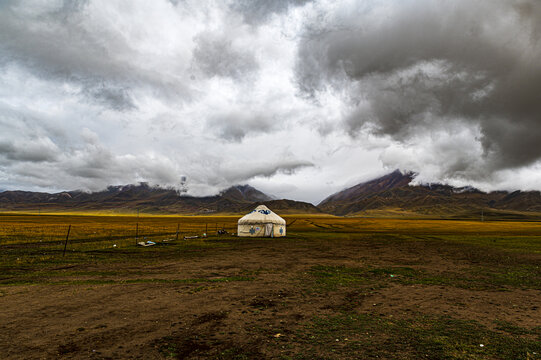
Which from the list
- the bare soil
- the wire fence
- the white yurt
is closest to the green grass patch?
the bare soil

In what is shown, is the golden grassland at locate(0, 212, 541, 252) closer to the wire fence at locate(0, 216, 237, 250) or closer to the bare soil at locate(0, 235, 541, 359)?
the wire fence at locate(0, 216, 237, 250)

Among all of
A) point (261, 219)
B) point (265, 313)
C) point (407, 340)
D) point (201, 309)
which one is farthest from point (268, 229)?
point (407, 340)

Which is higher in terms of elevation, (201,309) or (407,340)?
(407,340)

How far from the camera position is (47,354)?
589 centimetres

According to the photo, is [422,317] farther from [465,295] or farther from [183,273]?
[183,273]

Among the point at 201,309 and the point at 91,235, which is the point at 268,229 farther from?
the point at 201,309


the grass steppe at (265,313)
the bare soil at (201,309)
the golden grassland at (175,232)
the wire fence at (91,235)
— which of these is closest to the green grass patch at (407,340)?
the grass steppe at (265,313)

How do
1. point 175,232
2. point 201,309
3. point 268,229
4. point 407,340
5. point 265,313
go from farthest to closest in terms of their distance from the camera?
point 175,232
point 268,229
point 201,309
point 265,313
point 407,340

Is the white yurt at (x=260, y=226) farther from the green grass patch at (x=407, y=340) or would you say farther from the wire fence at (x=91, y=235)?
the green grass patch at (x=407, y=340)

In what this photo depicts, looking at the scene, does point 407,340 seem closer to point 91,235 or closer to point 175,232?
point 91,235

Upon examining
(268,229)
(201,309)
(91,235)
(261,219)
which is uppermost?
(261,219)

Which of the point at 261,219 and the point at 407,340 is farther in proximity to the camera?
the point at 261,219

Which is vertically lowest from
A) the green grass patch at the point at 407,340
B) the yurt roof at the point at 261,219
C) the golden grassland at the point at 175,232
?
the golden grassland at the point at 175,232

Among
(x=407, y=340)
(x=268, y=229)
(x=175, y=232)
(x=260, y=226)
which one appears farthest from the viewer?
(x=175, y=232)
